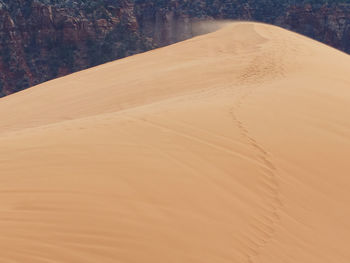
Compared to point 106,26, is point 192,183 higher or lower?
higher

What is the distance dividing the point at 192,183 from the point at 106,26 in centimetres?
2875

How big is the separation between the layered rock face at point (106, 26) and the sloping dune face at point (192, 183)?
24980 mm

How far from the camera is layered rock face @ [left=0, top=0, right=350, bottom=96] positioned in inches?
1164

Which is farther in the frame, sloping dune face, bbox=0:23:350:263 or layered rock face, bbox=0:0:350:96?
layered rock face, bbox=0:0:350:96

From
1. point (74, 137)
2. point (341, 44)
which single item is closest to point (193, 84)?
point (74, 137)

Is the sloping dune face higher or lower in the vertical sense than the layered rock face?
higher

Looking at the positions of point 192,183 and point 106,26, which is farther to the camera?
point 106,26

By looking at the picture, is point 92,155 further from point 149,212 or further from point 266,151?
point 266,151

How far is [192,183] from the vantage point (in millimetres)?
3723

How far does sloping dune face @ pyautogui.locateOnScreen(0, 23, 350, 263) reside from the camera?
3.00 m

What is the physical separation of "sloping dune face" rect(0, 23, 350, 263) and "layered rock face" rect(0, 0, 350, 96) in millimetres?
24980

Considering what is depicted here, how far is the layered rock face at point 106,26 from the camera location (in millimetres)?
29578

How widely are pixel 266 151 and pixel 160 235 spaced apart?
5.53ft

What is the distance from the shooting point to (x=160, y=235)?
120 inches
